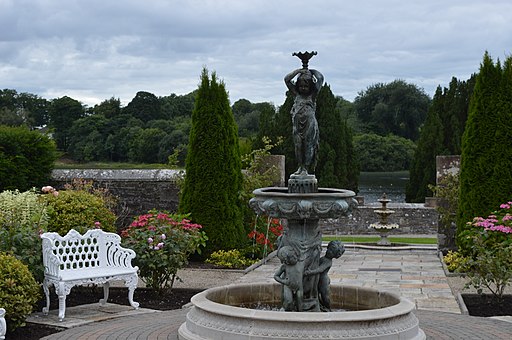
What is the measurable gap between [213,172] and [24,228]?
16.8 ft

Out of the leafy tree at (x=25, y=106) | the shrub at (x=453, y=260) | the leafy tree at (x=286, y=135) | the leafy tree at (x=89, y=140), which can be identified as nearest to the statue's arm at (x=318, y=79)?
the shrub at (x=453, y=260)

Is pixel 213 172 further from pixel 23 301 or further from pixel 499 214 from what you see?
pixel 23 301

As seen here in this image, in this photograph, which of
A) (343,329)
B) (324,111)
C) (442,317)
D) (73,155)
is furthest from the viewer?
(324,111)

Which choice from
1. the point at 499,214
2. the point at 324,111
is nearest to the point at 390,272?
the point at 499,214

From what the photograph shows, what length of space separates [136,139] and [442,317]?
18.9 meters

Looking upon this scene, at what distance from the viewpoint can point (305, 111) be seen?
22.0ft

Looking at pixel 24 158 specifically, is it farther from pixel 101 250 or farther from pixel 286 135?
pixel 286 135

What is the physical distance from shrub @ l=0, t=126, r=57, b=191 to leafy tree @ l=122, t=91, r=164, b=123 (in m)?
18.6

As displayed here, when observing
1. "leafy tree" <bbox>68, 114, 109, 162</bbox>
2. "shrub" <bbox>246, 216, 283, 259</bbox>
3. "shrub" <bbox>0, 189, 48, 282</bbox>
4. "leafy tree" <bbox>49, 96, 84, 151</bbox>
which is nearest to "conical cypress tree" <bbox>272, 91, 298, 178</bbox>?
"leafy tree" <bbox>68, 114, 109, 162</bbox>

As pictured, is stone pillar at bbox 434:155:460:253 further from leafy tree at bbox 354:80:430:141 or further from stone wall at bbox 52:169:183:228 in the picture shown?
leafy tree at bbox 354:80:430:141

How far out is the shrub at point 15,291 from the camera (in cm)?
682

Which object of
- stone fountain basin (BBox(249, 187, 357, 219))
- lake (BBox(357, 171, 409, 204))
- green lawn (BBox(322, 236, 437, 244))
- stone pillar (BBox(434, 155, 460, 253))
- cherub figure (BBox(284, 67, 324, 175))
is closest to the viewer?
stone fountain basin (BBox(249, 187, 357, 219))

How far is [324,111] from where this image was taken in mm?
26297

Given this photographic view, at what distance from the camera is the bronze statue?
22.1 feet
